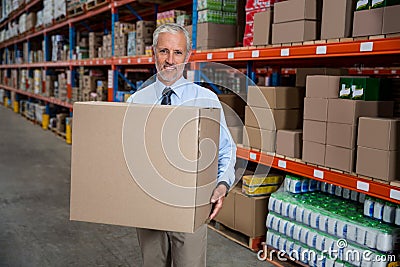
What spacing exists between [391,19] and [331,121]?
0.70 metres

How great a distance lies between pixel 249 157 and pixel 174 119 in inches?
83.2

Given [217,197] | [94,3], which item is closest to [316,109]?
[217,197]

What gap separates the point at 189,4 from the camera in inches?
238

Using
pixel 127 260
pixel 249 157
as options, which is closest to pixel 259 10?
pixel 249 157

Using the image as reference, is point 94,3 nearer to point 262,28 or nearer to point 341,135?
point 262,28

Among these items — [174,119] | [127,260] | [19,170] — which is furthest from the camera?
[19,170]

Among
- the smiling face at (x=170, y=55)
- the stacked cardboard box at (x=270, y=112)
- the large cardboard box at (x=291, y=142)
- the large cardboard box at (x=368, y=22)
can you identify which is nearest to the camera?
the smiling face at (x=170, y=55)

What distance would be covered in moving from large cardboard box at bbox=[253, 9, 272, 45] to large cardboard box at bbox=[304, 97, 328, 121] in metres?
0.67

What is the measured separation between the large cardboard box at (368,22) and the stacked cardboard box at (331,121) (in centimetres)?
32

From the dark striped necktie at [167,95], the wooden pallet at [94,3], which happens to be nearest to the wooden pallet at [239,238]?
the dark striped necktie at [167,95]

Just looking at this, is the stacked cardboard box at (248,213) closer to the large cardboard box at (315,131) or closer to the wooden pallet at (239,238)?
the wooden pallet at (239,238)

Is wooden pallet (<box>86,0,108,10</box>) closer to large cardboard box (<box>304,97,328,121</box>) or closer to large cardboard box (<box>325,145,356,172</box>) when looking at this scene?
large cardboard box (<box>304,97,328,121</box>)

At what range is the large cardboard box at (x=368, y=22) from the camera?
8.06ft

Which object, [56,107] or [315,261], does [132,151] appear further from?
[56,107]
